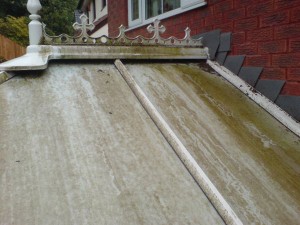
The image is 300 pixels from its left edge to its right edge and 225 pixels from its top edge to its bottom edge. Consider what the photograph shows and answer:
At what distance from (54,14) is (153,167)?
972 inches

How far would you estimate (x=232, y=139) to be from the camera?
2402 millimetres

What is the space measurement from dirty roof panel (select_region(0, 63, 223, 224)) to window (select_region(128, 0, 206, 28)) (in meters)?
2.14

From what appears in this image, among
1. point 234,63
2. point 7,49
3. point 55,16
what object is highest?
point 234,63

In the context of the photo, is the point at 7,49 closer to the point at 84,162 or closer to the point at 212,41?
the point at 212,41

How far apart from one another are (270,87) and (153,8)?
3.22 metres

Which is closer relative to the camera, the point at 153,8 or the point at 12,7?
the point at 153,8

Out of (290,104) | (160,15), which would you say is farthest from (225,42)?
(160,15)

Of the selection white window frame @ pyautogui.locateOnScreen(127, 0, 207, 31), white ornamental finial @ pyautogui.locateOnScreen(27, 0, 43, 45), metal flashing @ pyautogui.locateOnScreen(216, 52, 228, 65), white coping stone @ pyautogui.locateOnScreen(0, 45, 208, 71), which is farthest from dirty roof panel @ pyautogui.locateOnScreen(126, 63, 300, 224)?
white window frame @ pyautogui.locateOnScreen(127, 0, 207, 31)

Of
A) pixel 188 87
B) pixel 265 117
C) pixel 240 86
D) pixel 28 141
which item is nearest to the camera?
pixel 28 141

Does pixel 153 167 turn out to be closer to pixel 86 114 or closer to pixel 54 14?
pixel 86 114

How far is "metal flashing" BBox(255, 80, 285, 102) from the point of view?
2.86 metres

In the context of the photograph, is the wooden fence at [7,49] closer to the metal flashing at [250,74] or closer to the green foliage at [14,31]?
the green foliage at [14,31]

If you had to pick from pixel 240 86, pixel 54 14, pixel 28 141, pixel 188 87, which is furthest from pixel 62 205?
pixel 54 14

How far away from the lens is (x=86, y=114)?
2.29 meters
